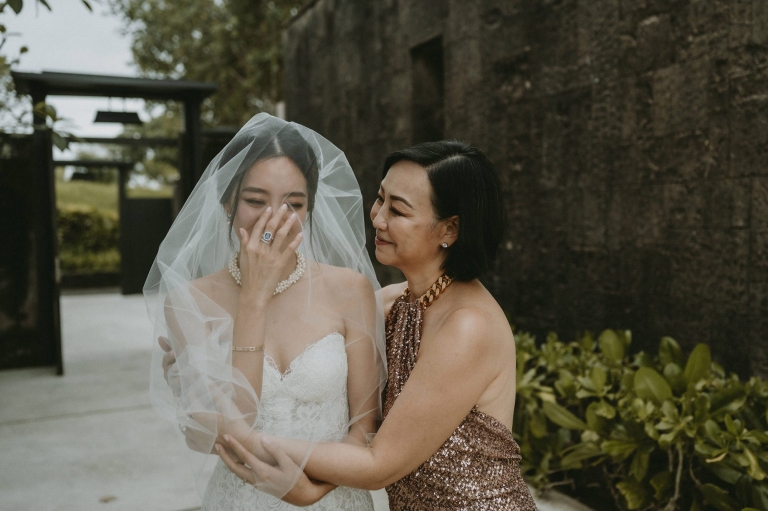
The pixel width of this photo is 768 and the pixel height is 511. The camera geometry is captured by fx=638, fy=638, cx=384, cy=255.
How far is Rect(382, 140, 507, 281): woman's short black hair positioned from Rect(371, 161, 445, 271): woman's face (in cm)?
2

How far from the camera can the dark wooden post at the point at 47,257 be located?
6141mm

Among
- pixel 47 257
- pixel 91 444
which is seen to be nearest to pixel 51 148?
pixel 47 257

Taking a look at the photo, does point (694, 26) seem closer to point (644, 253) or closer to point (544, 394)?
point (644, 253)

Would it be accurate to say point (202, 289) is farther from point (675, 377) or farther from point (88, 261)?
point (88, 261)

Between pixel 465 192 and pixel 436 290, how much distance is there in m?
0.30

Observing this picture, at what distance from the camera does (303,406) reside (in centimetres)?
177

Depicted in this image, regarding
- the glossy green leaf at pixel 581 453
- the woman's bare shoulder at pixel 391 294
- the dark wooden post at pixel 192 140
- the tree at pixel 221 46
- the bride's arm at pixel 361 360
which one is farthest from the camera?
the tree at pixel 221 46

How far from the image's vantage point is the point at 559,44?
4.20m

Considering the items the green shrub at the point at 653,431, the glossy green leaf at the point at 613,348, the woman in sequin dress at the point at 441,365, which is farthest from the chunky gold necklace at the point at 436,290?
the glossy green leaf at the point at 613,348

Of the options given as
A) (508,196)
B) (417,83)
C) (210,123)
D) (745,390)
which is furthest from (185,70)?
(745,390)

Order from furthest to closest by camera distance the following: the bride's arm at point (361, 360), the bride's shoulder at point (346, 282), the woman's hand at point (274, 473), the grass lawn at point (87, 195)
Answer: the grass lawn at point (87, 195)
the bride's shoulder at point (346, 282)
the bride's arm at point (361, 360)
the woman's hand at point (274, 473)

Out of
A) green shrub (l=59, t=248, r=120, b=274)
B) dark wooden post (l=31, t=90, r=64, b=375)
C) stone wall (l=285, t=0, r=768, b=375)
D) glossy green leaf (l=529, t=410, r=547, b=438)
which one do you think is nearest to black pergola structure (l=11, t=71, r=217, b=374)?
dark wooden post (l=31, t=90, r=64, b=375)

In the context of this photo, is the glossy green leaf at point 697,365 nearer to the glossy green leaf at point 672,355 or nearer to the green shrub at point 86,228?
the glossy green leaf at point 672,355

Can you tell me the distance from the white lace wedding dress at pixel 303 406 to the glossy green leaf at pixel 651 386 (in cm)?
137
